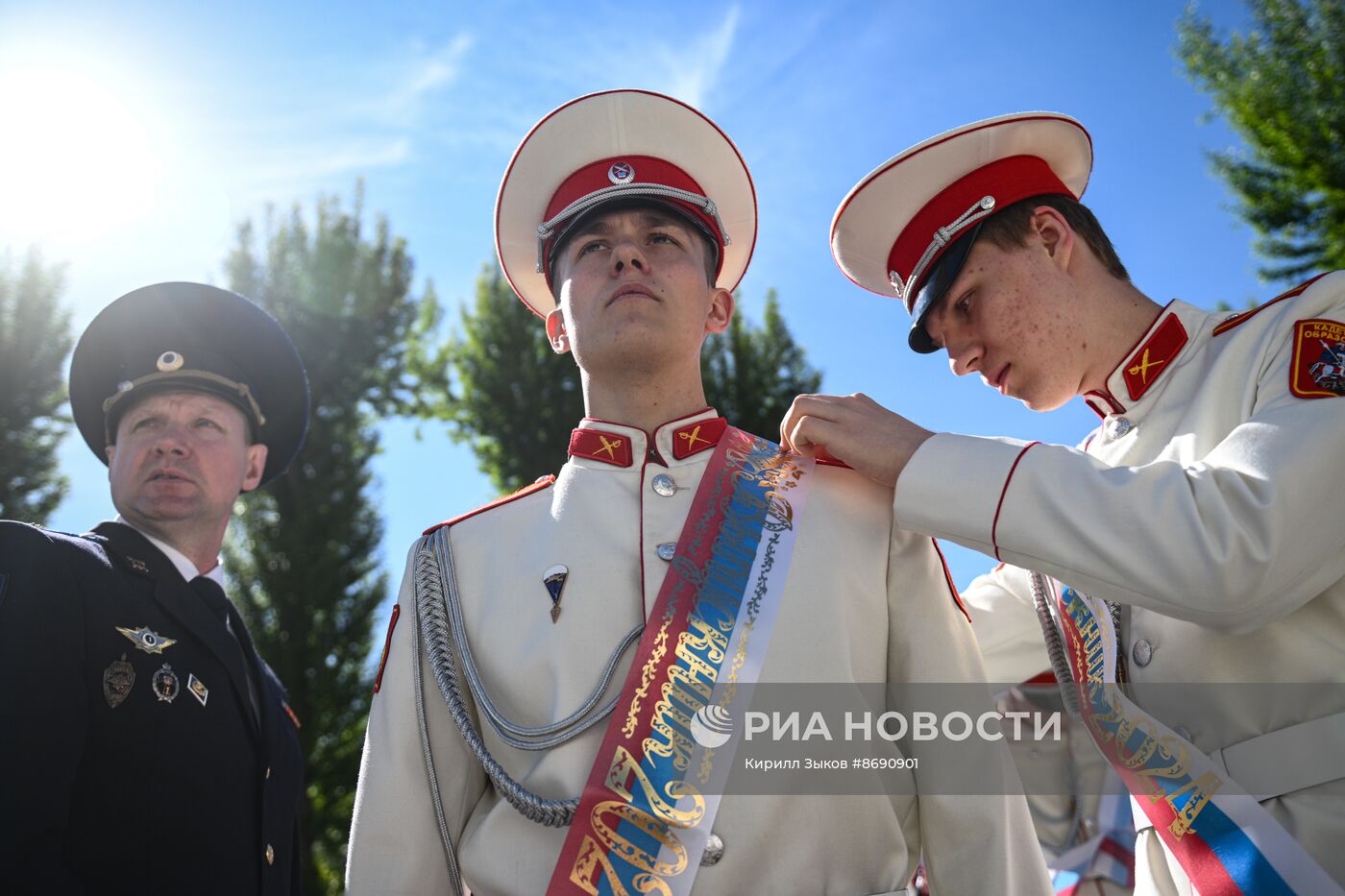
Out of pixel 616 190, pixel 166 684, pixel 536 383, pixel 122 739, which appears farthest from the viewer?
pixel 536 383

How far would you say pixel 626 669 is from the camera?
7.38 ft

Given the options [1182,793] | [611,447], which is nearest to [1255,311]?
[1182,793]

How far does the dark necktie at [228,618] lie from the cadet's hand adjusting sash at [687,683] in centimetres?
183

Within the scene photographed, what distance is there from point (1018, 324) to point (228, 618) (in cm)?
280

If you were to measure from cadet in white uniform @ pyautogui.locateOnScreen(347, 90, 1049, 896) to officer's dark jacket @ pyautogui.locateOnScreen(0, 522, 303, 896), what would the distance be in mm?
936

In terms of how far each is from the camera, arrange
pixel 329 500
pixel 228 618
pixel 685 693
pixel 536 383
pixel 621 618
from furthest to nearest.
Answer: pixel 536 383
pixel 329 500
pixel 228 618
pixel 621 618
pixel 685 693

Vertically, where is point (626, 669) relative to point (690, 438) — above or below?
below

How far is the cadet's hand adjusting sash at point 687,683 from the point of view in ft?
6.65

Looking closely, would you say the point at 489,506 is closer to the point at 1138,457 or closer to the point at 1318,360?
the point at 1138,457

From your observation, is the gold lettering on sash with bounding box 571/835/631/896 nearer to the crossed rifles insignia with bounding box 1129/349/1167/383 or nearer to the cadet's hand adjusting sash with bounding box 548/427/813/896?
the cadet's hand adjusting sash with bounding box 548/427/813/896

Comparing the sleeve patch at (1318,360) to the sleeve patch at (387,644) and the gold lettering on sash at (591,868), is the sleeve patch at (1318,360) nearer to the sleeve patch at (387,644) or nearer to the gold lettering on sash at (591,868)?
the gold lettering on sash at (591,868)

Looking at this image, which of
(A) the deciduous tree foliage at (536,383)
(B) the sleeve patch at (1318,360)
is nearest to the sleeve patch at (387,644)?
(B) the sleeve patch at (1318,360)

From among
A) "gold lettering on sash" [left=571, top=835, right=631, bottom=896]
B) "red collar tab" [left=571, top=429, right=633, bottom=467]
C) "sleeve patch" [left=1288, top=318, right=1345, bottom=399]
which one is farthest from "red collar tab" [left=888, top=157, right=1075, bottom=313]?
"gold lettering on sash" [left=571, top=835, right=631, bottom=896]

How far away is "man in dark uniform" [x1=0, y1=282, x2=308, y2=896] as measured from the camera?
274 centimetres
